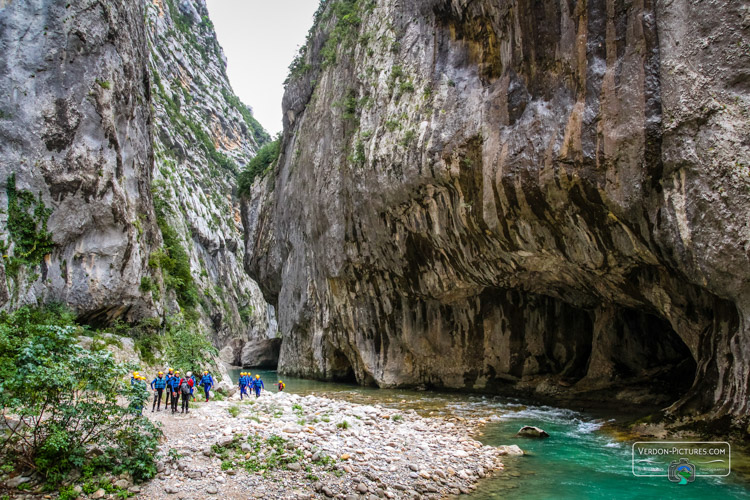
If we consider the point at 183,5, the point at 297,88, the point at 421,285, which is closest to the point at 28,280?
the point at 421,285

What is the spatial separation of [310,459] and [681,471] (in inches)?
271

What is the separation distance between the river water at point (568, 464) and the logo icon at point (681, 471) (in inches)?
5.9

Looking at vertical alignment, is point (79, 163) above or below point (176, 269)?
above

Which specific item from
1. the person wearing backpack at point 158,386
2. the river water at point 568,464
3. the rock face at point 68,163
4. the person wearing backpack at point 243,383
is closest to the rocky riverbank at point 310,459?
the river water at point 568,464

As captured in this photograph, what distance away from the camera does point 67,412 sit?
6.71 metres

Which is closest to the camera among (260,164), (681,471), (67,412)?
(67,412)

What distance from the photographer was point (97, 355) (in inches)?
282

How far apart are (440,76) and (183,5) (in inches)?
2828

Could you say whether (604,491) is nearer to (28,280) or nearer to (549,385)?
(549,385)

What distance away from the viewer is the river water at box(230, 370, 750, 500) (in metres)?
7.63

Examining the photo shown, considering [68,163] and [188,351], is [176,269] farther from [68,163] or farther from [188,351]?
[68,163]

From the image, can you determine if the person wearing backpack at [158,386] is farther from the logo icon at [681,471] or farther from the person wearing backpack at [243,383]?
the logo icon at [681,471]

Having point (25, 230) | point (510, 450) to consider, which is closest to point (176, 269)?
point (25, 230)

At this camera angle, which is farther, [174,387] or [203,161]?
[203,161]
